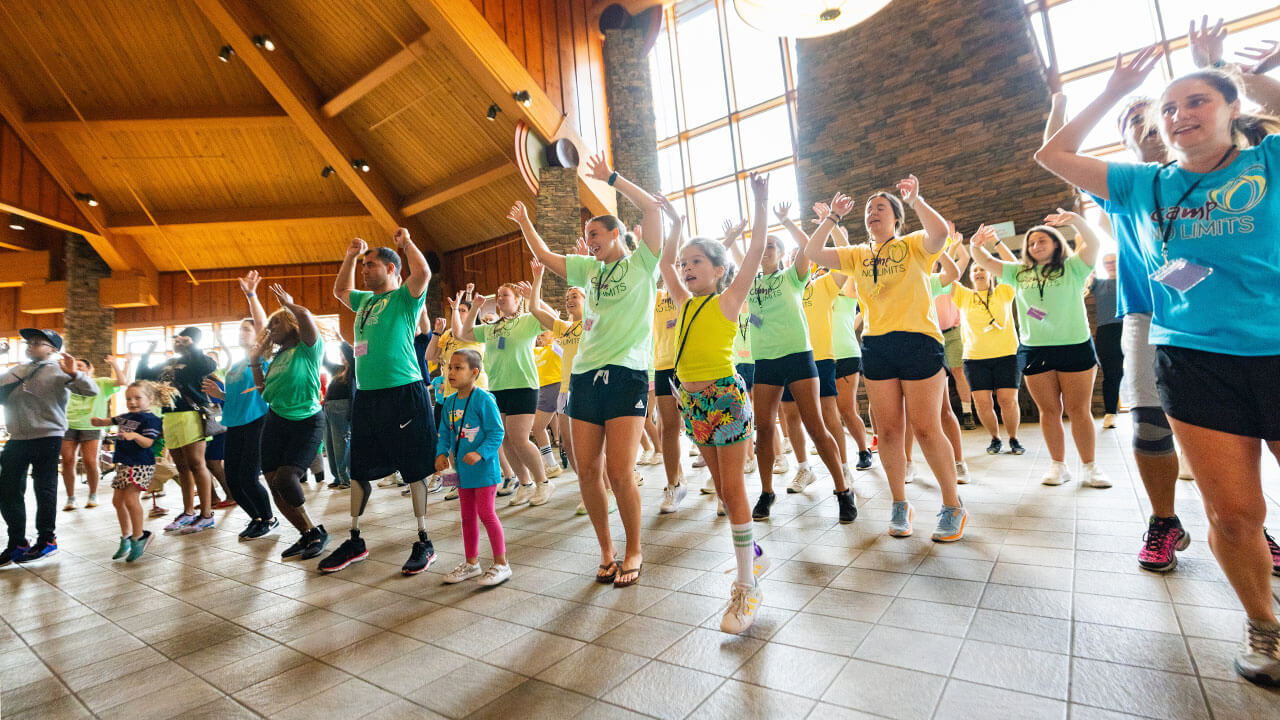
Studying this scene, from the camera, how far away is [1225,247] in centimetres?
155

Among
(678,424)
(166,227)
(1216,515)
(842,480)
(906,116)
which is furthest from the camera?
(166,227)

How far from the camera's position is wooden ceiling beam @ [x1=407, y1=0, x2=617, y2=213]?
29.7 ft

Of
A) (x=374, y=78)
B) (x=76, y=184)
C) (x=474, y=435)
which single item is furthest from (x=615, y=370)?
(x=76, y=184)

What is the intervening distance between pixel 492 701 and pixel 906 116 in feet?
32.8

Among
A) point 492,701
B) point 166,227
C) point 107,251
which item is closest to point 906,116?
point 492,701

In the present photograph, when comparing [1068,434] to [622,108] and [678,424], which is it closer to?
[678,424]

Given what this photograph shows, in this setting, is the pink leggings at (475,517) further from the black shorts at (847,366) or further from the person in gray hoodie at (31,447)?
the person in gray hoodie at (31,447)

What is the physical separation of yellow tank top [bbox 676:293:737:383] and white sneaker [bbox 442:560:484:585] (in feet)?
4.74

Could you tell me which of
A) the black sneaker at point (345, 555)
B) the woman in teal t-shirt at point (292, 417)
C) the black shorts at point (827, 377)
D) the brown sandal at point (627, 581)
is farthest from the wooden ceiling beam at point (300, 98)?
the brown sandal at point (627, 581)

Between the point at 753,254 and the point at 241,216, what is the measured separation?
16.0m

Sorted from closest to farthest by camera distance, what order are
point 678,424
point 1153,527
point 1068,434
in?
1. point 1153,527
2. point 678,424
3. point 1068,434

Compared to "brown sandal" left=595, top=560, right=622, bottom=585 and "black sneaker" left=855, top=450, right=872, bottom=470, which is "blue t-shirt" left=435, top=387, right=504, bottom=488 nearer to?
"brown sandal" left=595, top=560, right=622, bottom=585

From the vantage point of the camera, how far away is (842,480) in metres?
3.36

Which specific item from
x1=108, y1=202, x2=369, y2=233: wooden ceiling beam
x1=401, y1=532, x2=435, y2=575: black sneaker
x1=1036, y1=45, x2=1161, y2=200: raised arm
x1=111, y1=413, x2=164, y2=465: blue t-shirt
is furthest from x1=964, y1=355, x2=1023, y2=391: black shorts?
x1=108, y1=202, x2=369, y2=233: wooden ceiling beam
